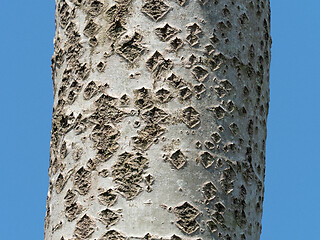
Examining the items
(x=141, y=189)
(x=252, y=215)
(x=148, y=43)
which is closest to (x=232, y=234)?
(x=252, y=215)

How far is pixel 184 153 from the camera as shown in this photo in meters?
2.76

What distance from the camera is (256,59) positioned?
10.2 ft

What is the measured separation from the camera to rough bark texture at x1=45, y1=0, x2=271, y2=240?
107 inches

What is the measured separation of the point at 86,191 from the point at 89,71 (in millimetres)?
442

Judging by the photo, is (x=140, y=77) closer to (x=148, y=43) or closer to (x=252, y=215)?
(x=148, y=43)

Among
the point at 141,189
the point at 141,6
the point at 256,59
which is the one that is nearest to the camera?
the point at 141,189

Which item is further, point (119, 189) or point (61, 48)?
point (61, 48)

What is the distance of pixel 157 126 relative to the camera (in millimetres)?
2768

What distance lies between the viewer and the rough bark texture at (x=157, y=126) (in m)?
2.73

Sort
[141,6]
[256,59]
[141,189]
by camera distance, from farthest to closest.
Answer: [256,59] < [141,6] < [141,189]

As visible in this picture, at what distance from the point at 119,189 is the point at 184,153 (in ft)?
0.83

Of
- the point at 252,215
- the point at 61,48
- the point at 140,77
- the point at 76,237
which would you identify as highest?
the point at 61,48

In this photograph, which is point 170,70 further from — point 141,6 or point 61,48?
point 61,48

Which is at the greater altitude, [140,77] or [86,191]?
[140,77]
